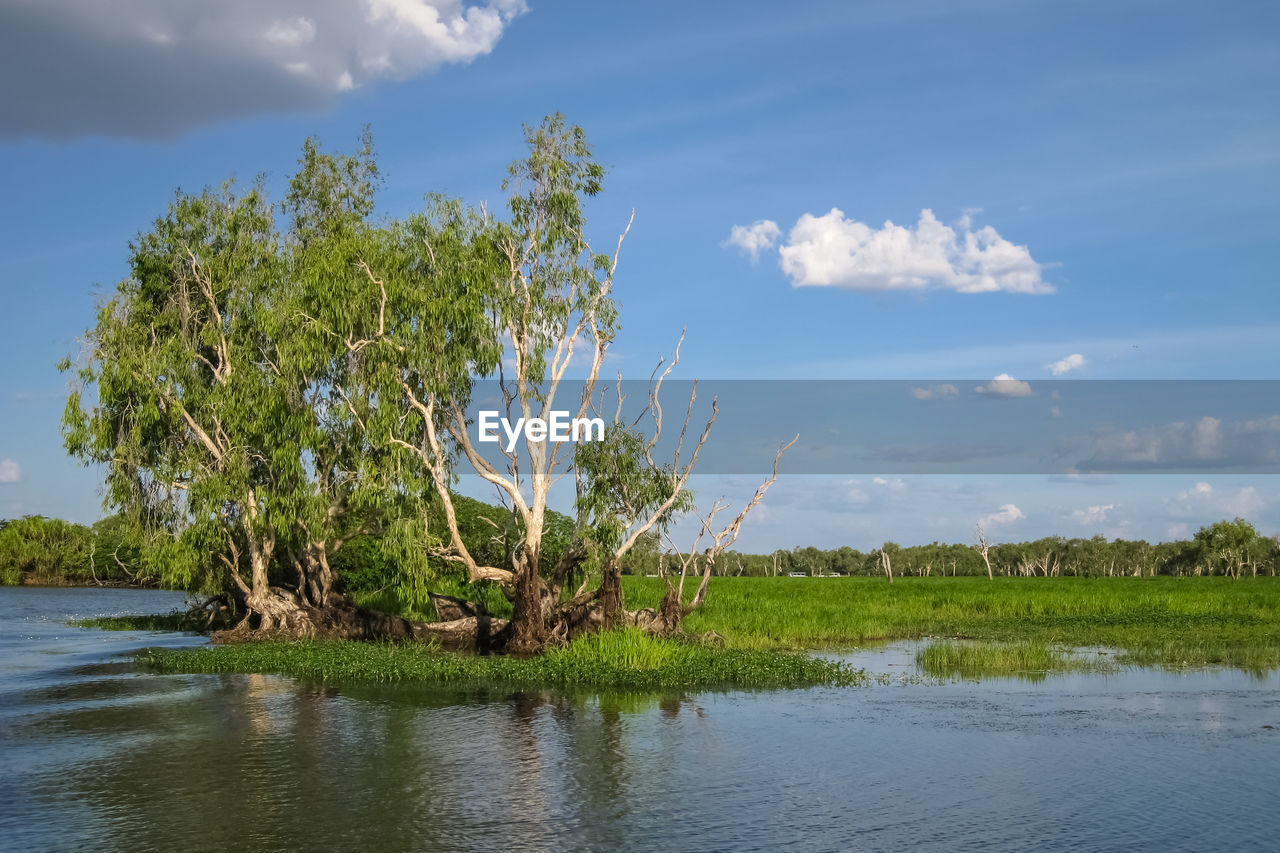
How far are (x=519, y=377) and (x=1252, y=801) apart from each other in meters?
23.1

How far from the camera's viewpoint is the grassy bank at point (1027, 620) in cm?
3506

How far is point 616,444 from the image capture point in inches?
1286

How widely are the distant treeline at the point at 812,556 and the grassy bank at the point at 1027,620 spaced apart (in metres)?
5.92

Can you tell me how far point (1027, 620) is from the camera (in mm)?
45750

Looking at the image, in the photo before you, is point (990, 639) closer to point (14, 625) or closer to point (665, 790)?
point (665, 790)

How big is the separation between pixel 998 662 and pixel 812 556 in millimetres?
154817

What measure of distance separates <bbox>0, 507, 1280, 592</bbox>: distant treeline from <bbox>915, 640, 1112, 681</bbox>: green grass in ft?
36.8

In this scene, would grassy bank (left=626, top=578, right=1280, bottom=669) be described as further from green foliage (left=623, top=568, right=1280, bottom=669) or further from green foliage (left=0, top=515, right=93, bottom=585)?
green foliage (left=0, top=515, right=93, bottom=585)

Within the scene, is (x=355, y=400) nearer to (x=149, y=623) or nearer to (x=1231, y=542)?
(x=149, y=623)

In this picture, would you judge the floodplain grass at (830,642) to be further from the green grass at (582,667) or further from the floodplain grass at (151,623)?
the floodplain grass at (151,623)

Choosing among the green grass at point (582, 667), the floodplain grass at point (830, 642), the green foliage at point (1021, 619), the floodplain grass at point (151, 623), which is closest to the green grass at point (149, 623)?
the floodplain grass at point (151, 623)

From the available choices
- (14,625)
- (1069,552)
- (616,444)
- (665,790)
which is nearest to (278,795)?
(665,790)

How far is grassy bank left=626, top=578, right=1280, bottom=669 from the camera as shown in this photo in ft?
115

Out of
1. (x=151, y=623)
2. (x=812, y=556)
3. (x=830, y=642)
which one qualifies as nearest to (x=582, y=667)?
(x=830, y=642)
